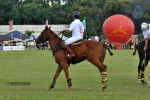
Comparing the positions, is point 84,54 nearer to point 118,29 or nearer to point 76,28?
point 76,28

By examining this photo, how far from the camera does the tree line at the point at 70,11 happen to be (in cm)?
12487

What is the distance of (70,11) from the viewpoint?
134 metres

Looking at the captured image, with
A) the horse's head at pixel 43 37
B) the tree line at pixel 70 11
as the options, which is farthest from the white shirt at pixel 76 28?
the tree line at pixel 70 11

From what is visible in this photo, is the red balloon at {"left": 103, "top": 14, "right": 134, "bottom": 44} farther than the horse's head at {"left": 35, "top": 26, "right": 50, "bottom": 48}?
Yes

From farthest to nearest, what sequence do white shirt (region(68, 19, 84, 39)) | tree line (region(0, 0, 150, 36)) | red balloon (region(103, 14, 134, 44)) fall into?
1. tree line (region(0, 0, 150, 36))
2. red balloon (region(103, 14, 134, 44))
3. white shirt (region(68, 19, 84, 39))

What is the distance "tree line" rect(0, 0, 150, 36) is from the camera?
4916 inches

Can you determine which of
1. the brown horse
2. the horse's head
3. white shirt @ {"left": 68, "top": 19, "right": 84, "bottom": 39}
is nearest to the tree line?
the horse's head

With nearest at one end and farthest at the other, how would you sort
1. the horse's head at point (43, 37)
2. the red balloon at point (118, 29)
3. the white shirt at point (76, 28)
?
the white shirt at point (76, 28) → the horse's head at point (43, 37) → the red balloon at point (118, 29)

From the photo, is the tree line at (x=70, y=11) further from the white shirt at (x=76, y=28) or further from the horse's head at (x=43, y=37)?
the white shirt at (x=76, y=28)

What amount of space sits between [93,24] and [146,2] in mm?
19413

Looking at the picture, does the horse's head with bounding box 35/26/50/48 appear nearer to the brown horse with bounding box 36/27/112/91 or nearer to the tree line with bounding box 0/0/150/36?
the brown horse with bounding box 36/27/112/91

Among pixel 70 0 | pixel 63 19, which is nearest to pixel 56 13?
pixel 63 19

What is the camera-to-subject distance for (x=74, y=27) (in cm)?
1959

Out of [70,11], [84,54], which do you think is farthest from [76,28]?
[70,11]
